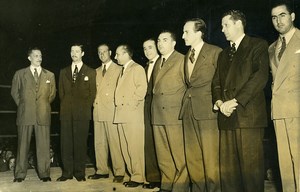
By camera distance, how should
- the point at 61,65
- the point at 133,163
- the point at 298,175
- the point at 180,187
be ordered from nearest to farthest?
the point at 298,175 → the point at 180,187 → the point at 133,163 → the point at 61,65

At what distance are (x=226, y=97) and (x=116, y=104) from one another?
125cm

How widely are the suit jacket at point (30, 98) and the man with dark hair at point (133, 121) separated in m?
0.75

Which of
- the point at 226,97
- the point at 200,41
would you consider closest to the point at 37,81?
the point at 200,41

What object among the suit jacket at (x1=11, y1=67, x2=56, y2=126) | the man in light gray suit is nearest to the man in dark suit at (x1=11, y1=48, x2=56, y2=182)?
the suit jacket at (x1=11, y1=67, x2=56, y2=126)

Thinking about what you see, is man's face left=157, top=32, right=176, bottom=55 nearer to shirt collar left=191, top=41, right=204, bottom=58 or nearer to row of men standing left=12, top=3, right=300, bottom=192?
row of men standing left=12, top=3, right=300, bottom=192

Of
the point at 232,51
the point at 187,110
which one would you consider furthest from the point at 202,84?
the point at 232,51

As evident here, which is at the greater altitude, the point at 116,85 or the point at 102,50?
the point at 102,50

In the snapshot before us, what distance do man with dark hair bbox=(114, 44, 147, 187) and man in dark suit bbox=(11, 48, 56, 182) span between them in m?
0.76

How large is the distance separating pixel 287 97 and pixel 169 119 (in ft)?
3.05

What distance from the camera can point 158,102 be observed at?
110 inches

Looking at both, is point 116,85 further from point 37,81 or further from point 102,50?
A: point 37,81

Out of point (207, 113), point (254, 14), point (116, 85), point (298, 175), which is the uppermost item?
point (254, 14)

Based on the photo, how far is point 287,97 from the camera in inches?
84.2

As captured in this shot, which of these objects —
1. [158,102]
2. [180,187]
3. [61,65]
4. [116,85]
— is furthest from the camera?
[61,65]
